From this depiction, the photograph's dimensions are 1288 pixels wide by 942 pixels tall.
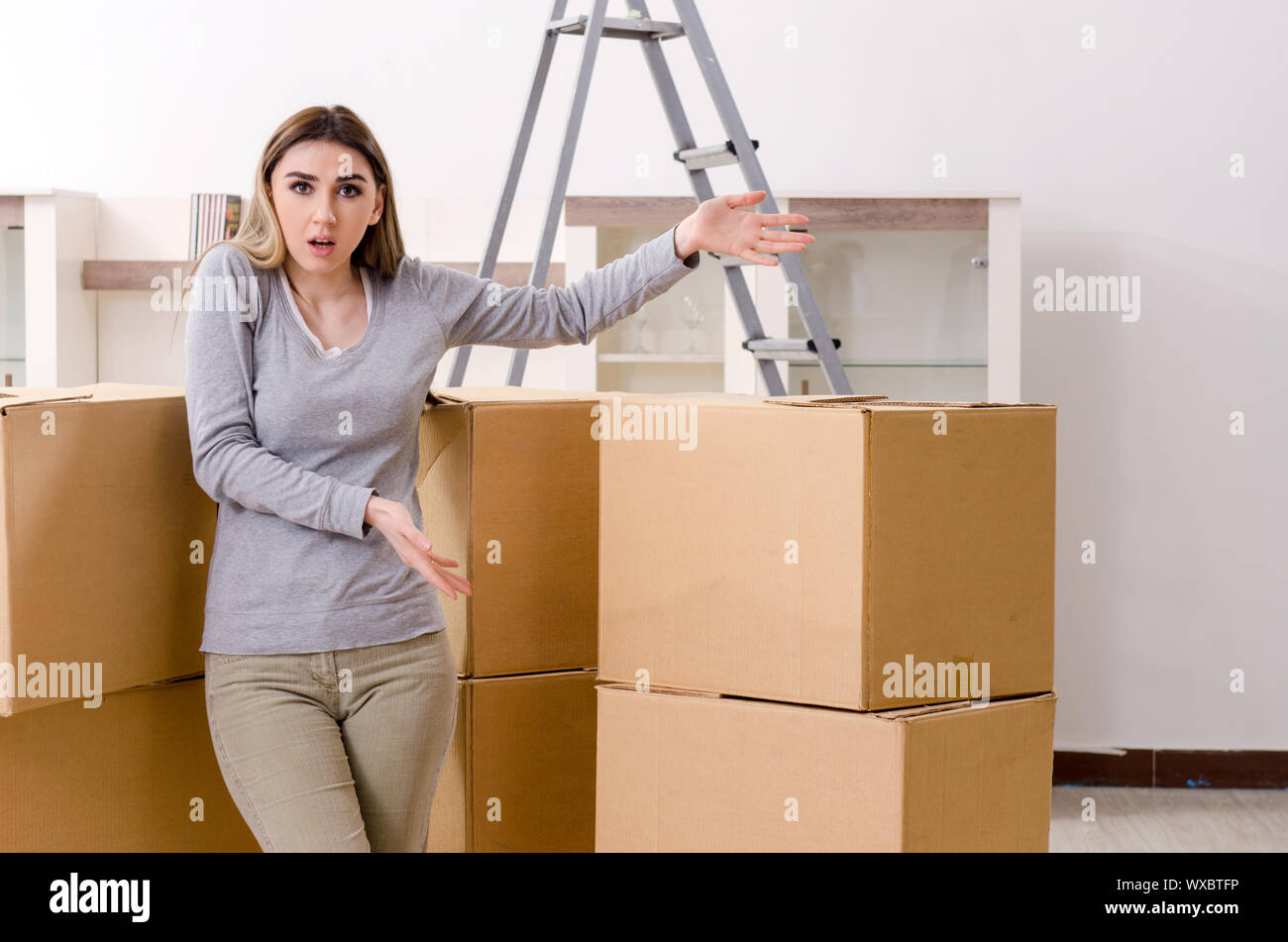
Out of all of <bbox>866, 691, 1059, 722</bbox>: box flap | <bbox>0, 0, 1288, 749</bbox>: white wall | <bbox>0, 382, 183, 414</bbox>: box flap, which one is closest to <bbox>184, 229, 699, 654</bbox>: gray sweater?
<bbox>0, 382, 183, 414</bbox>: box flap

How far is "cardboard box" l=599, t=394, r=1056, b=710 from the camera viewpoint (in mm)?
1239

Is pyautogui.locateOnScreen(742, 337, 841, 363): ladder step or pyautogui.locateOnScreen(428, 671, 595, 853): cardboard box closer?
pyautogui.locateOnScreen(428, 671, 595, 853): cardboard box

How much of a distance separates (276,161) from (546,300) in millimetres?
363

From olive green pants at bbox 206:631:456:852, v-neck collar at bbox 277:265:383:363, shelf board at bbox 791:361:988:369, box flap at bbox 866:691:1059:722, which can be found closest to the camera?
box flap at bbox 866:691:1059:722

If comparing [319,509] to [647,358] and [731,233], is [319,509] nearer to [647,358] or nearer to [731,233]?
[731,233]

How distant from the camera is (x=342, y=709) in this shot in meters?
1.41

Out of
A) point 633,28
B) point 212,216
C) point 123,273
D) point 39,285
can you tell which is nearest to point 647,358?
point 633,28

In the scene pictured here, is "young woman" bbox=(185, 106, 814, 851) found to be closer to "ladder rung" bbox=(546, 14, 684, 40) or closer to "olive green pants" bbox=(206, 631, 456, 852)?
"olive green pants" bbox=(206, 631, 456, 852)

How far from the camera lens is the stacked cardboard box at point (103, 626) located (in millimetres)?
1300

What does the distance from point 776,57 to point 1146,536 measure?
1613 millimetres

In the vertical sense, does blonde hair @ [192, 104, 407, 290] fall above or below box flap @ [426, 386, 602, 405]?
above

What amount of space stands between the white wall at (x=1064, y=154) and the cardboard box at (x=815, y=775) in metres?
2.22

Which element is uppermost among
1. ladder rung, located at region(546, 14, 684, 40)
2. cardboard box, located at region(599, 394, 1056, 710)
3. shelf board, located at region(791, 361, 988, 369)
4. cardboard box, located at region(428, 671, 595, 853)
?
ladder rung, located at region(546, 14, 684, 40)

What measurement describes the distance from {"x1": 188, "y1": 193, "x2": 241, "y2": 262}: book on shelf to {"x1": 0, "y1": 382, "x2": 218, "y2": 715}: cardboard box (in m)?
1.93
